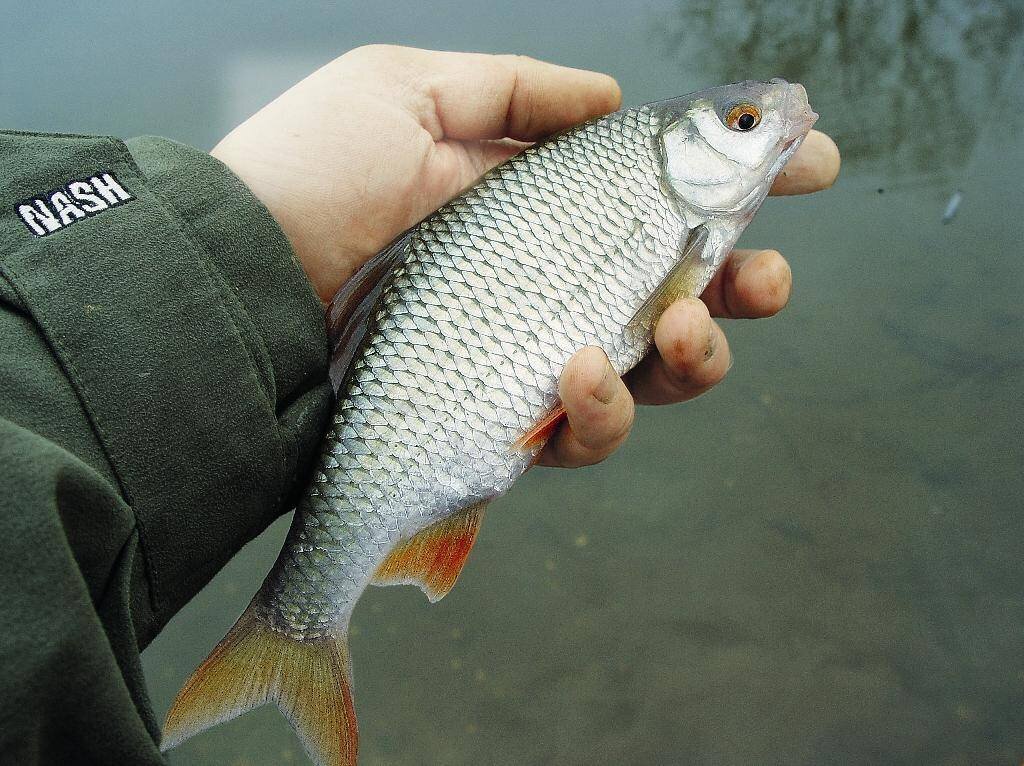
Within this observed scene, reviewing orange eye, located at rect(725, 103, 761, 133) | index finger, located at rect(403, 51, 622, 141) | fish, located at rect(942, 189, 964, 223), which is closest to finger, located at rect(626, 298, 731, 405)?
orange eye, located at rect(725, 103, 761, 133)

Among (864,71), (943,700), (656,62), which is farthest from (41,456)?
(864,71)

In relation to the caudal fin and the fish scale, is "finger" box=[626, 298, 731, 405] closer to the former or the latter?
the fish scale

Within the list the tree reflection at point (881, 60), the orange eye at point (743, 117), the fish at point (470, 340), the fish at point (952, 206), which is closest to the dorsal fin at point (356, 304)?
the fish at point (470, 340)

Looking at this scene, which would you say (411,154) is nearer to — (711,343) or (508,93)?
(508,93)

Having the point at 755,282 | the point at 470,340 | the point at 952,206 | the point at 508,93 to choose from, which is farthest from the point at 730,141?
the point at 952,206

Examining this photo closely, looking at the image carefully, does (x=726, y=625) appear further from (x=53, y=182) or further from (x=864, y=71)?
(x=864, y=71)

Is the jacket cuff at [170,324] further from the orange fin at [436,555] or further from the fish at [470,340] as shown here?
the orange fin at [436,555]
